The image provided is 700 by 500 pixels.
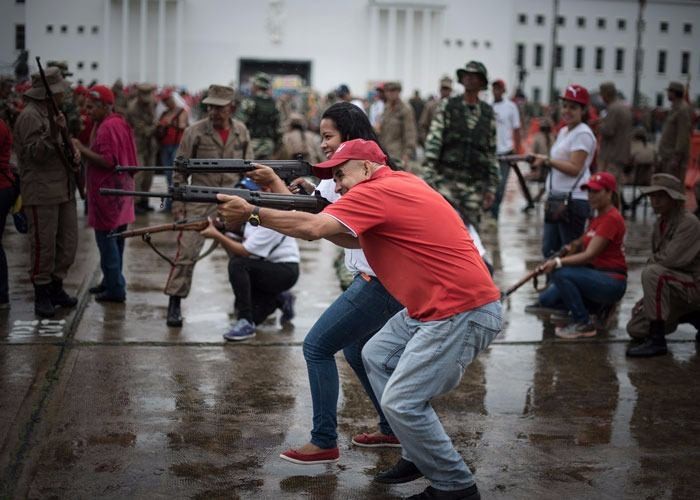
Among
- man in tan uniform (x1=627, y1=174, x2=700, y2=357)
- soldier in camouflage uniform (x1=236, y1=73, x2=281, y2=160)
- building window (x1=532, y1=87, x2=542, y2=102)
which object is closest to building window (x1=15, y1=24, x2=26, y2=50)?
soldier in camouflage uniform (x1=236, y1=73, x2=281, y2=160)

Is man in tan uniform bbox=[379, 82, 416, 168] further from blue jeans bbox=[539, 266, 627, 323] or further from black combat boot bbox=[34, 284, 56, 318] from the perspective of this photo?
black combat boot bbox=[34, 284, 56, 318]

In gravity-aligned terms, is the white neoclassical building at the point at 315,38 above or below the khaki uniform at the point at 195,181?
above

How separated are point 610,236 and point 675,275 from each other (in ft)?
2.02

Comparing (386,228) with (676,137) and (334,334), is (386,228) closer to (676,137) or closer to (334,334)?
(334,334)

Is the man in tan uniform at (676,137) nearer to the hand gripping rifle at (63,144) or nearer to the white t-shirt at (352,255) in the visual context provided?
the hand gripping rifle at (63,144)

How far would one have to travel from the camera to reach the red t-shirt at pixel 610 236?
769cm

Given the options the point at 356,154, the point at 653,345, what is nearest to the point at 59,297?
the point at 356,154

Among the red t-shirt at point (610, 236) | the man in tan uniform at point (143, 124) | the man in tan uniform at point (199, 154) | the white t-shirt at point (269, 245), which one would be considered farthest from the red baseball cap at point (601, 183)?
the man in tan uniform at point (143, 124)

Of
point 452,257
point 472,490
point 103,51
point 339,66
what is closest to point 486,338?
point 452,257

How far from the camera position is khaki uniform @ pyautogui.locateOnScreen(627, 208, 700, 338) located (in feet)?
23.8

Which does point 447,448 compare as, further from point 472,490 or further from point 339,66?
point 339,66

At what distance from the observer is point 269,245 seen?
24.8 feet

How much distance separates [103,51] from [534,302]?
69.1 metres

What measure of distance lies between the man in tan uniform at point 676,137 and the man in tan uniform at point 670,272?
648cm
